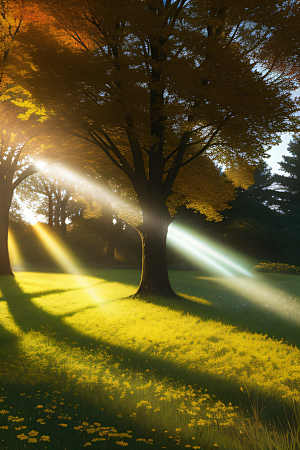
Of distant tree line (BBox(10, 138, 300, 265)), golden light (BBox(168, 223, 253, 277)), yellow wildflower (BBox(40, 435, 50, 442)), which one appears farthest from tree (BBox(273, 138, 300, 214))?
yellow wildflower (BBox(40, 435, 50, 442))

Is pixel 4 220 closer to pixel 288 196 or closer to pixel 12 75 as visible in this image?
pixel 12 75

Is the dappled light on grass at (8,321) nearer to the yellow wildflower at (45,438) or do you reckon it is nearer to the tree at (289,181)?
the yellow wildflower at (45,438)

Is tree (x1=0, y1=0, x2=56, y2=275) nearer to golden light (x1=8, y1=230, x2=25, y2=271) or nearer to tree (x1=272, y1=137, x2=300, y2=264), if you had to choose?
golden light (x1=8, y1=230, x2=25, y2=271)

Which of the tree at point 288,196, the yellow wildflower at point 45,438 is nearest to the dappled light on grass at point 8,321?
the yellow wildflower at point 45,438

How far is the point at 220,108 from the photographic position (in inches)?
384

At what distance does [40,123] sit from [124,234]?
2427 cm

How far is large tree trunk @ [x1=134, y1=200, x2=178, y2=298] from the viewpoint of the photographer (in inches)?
475

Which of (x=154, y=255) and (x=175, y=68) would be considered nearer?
(x=175, y=68)

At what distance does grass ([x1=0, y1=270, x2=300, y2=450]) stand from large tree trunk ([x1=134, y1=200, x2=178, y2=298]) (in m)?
1.80

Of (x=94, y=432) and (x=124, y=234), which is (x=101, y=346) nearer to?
(x=94, y=432)

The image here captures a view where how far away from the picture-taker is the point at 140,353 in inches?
243

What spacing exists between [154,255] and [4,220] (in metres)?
12.6

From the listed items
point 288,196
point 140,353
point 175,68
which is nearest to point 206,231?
point 288,196

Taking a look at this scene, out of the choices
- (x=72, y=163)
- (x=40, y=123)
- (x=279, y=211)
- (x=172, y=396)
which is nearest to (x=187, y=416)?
(x=172, y=396)
